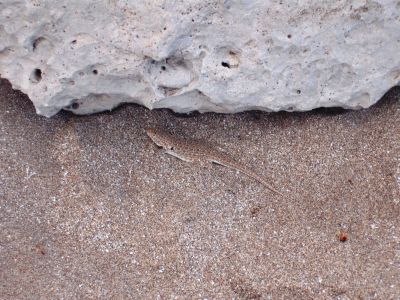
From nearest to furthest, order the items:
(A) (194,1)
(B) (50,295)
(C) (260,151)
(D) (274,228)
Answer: (A) (194,1), (B) (50,295), (D) (274,228), (C) (260,151)

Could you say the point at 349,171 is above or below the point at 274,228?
above

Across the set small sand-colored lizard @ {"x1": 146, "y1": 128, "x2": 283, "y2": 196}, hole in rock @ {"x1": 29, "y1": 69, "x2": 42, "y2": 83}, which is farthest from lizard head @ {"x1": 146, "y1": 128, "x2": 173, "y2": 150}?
hole in rock @ {"x1": 29, "y1": 69, "x2": 42, "y2": 83}

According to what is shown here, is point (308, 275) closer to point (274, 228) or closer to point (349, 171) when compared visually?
point (274, 228)

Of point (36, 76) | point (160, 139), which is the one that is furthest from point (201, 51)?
point (36, 76)

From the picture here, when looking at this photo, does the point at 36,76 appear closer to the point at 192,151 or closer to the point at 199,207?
the point at 192,151

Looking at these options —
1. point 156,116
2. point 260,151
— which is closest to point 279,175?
point 260,151

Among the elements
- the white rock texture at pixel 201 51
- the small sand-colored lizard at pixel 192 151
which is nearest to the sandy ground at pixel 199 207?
the small sand-colored lizard at pixel 192 151
